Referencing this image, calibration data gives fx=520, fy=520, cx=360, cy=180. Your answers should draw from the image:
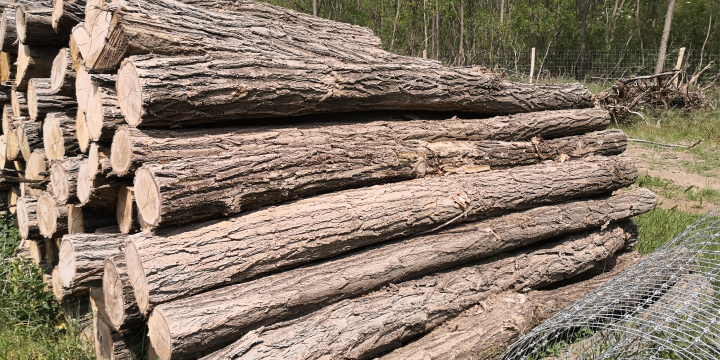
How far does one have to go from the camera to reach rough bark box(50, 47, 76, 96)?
12.5 ft

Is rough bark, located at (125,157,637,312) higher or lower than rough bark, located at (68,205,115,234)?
higher

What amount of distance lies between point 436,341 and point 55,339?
112 inches

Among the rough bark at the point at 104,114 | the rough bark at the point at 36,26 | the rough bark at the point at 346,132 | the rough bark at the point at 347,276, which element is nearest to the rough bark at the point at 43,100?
the rough bark at the point at 36,26

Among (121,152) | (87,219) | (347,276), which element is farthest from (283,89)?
(87,219)

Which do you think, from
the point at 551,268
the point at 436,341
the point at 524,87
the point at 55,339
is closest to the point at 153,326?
the point at 436,341

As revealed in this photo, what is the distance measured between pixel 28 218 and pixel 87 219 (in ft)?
3.99

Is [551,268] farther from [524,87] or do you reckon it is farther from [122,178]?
[122,178]

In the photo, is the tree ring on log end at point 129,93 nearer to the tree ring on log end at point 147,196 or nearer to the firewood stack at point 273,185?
the firewood stack at point 273,185

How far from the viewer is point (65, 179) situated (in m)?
3.62

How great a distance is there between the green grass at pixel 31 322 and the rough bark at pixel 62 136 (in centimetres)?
114

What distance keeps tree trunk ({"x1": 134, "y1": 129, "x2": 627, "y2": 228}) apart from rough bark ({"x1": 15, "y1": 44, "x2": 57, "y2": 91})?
2.56 meters

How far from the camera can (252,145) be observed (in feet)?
10.4

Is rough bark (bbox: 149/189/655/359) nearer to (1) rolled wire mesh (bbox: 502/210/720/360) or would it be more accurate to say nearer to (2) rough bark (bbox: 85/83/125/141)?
(1) rolled wire mesh (bbox: 502/210/720/360)

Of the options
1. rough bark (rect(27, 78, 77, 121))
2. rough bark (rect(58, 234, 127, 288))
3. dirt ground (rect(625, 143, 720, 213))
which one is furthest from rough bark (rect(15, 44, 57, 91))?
dirt ground (rect(625, 143, 720, 213))
